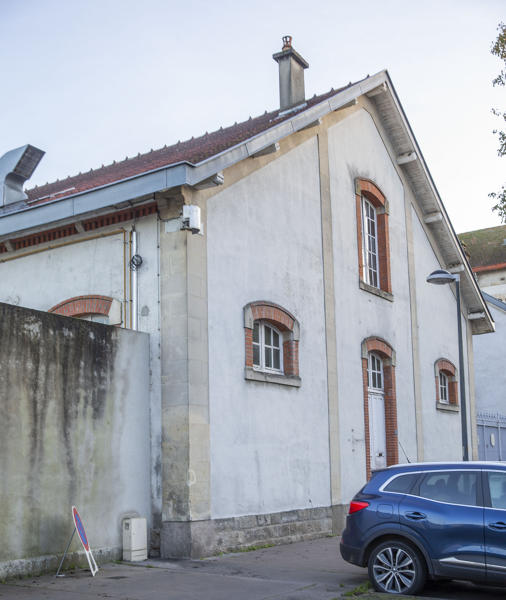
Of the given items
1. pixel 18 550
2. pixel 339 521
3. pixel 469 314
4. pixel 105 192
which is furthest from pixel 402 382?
pixel 18 550

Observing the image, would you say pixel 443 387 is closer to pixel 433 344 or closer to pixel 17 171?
pixel 433 344

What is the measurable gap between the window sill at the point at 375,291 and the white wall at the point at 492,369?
13.0 m

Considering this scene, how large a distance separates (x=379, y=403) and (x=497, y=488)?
8.66 meters

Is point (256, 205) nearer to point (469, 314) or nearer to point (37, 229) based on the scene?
point (37, 229)

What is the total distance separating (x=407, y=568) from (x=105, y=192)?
263 inches

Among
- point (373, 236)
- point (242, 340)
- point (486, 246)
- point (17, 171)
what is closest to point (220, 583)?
point (242, 340)

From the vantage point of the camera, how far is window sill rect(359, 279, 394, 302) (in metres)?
16.3

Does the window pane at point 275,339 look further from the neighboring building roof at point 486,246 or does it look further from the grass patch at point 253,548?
the neighboring building roof at point 486,246

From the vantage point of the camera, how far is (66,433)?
32.7ft

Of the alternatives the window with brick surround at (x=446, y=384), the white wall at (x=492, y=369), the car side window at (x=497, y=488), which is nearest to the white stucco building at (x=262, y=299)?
the window with brick surround at (x=446, y=384)

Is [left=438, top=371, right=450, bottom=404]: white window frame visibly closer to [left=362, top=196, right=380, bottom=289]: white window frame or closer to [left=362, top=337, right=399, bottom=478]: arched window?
[left=362, top=337, right=399, bottom=478]: arched window

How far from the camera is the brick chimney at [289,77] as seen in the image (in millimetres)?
17984

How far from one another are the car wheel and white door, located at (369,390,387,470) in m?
7.60

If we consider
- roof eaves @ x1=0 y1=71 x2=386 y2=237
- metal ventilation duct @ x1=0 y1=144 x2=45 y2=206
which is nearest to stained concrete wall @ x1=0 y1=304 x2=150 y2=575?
roof eaves @ x1=0 y1=71 x2=386 y2=237
